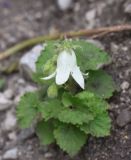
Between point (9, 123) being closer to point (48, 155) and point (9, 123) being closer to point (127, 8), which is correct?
point (48, 155)

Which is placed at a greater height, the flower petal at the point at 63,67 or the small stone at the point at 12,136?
the flower petal at the point at 63,67

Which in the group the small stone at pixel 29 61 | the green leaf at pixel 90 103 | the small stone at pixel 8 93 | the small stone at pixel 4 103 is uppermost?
the small stone at pixel 29 61

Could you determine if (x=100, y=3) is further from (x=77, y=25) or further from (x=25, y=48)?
(x=25, y=48)

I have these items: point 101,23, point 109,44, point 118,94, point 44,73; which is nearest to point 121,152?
point 118,94

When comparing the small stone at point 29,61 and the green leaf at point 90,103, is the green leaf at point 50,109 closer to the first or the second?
the green leaf at point 90,103

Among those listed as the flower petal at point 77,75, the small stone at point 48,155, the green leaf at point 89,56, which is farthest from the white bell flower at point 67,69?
the small stone at point 48,155

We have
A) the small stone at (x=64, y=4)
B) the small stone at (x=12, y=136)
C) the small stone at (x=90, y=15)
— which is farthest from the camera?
the small stone at (x=64, y=4)
